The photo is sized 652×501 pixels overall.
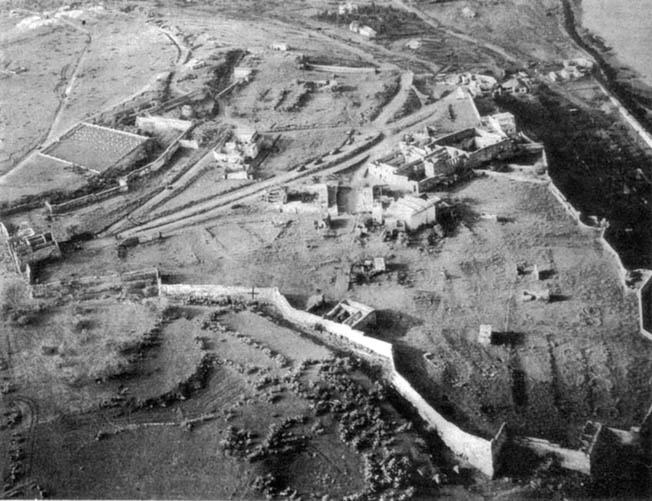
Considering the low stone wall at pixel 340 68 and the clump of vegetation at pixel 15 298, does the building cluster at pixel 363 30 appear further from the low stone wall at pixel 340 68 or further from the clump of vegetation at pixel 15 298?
the clump of vegetation at pixel 15 298

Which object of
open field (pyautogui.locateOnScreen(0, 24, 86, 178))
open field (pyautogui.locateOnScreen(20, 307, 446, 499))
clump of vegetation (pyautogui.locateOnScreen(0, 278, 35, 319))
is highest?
open field (pyautogui.locateOnScreen(20, 307, 446, 499))

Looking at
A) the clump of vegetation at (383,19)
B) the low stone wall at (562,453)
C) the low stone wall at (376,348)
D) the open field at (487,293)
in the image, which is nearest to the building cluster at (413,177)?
the open field at (487,293)

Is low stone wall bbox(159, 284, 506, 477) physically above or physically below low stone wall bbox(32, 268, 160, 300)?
above

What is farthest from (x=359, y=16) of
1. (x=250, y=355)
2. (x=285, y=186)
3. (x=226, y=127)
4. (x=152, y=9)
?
(x=250, y=355)

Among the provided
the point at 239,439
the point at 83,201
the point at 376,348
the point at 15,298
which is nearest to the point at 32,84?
the point at 83,201

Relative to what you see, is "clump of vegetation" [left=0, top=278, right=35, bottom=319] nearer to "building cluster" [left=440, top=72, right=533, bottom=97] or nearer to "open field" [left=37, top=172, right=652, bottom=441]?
"open field" [left=37, top=172, right=652, bottom=441]

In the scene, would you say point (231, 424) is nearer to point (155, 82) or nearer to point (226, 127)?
point (226, 127)

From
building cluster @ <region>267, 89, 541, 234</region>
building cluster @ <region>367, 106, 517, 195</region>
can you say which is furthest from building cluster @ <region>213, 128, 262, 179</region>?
building cluster @ <region>367, 106, 517, 195</region>

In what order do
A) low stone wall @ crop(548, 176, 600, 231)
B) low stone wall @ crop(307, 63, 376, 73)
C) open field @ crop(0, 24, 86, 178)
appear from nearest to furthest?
low stone wall @ crop(548, 176, 600, 231) < open field @ crop(0, 24, 86, 178) < low stone wall @ crop(307, 63, 376, 73)
